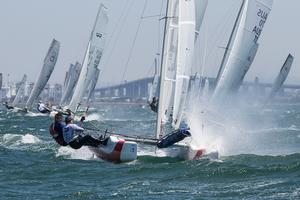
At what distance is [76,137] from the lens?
2020 centimetres

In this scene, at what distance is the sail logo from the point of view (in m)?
24.2

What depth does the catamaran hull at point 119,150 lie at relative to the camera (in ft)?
66.4

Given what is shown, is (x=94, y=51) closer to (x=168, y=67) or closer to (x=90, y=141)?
(x=168, y=67)

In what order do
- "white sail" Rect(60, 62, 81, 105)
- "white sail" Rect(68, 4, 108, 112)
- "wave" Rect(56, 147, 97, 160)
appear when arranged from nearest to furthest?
"wave" Rect(56, 147, 97, 160), "white sail" Rect(68, 4, 108, 112), "white sail" Rect(60, 62, 81, 105)

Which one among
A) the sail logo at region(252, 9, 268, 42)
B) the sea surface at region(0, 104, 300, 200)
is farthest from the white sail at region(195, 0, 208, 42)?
the sea surface at region(0, 104, 300, 200)

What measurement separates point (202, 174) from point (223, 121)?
7395 mm

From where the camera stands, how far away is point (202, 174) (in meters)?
17.7

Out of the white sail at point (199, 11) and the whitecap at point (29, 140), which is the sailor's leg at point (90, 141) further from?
the whitecap at point (29, 140)

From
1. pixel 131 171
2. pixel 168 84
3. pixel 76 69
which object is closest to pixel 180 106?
pixel 168 84

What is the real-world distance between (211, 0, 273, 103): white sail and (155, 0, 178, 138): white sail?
246 centimetres

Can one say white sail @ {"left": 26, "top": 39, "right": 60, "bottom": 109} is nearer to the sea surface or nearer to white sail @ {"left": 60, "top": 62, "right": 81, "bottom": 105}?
white sail @ {"left": 60, "top": 62, "right": 81, "bottom": 105}

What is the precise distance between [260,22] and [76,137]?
7.54 meters

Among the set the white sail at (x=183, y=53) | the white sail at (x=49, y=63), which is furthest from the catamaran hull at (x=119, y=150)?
the white sail at (x=49, y=63)

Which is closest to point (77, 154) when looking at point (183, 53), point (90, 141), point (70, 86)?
point (90, 141)
